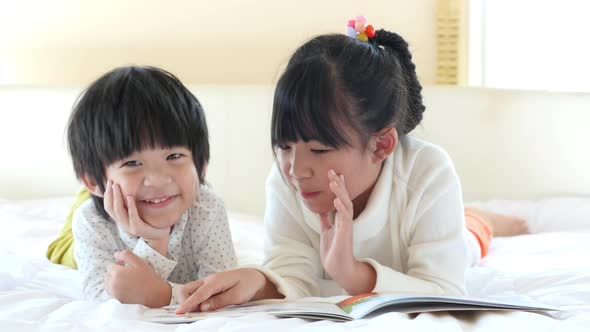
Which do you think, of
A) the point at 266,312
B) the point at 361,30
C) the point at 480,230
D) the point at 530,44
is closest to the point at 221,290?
the point at 266,312

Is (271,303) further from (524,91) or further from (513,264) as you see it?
(524,91)

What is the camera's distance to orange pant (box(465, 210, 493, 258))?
1.70 metres

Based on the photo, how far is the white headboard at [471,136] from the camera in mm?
2279

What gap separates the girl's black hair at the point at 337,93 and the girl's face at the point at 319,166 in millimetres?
14

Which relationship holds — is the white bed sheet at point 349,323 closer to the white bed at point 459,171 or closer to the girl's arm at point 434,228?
the white bed at point 459,171

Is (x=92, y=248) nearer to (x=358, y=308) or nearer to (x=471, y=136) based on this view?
(x=358, y=308)

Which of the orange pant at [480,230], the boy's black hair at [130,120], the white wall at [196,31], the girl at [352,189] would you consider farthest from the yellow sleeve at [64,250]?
the white wall at [196,31]

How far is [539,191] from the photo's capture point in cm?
236

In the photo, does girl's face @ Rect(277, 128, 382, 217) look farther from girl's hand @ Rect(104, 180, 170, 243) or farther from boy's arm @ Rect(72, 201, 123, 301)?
boy's arm @ Rect(72, 201, 123, 301)

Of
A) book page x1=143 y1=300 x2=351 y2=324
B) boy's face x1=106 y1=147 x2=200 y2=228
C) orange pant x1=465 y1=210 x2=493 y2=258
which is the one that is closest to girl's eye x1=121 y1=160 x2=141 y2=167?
boy's face x1=106 y1=147 x2=200 y2=228

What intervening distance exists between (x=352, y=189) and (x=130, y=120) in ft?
1.18

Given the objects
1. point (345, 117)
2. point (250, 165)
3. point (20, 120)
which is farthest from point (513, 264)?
point (20, 120)

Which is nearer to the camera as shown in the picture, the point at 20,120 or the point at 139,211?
the point at 139,211

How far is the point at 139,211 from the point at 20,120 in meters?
1.45
